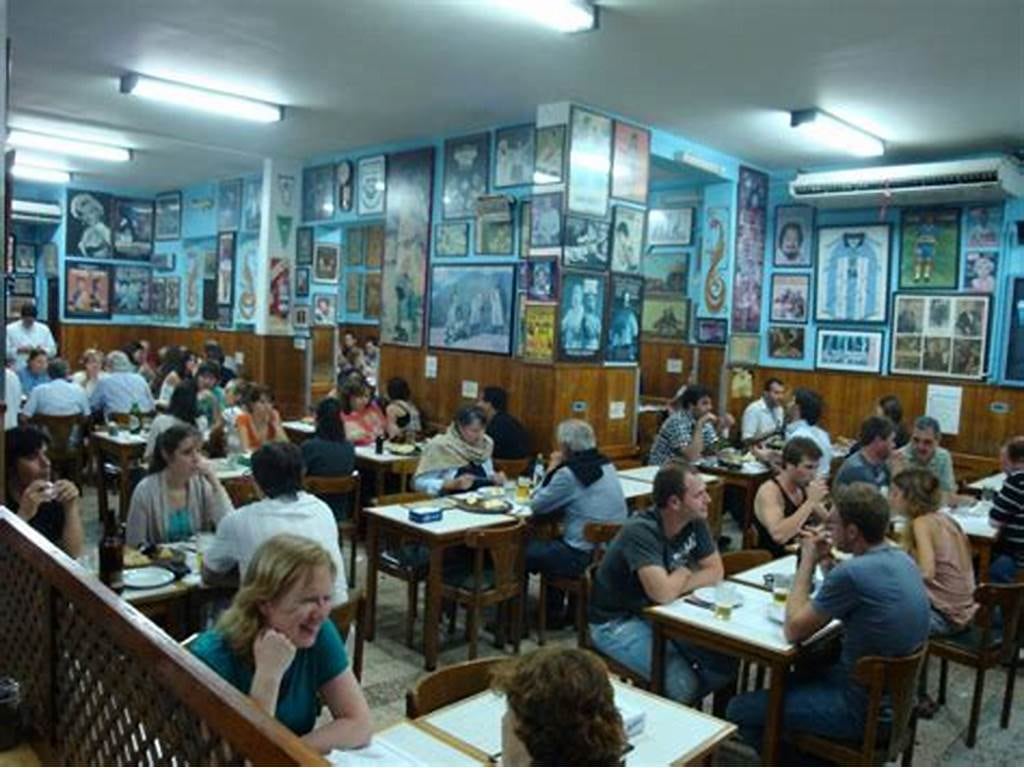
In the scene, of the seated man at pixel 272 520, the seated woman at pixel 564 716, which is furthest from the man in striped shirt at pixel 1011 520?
the seated woman at pixel 564 716

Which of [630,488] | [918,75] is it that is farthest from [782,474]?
[918,75]

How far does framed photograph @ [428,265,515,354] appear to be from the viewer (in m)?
7.89

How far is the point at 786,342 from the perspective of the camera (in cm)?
955

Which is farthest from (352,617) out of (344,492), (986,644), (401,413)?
(401,413)

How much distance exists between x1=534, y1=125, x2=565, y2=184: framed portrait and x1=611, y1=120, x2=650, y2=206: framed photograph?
0.62 metres

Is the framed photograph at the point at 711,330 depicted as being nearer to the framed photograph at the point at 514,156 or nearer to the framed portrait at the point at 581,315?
the framed portrait at the point at 581,315

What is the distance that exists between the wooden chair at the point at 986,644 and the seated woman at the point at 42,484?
4238 millimetres

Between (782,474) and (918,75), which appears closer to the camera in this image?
(782,474)

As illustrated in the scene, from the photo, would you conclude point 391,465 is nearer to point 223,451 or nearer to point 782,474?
point 223,451

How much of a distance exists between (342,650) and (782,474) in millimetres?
3440

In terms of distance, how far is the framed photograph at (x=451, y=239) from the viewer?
8.23m

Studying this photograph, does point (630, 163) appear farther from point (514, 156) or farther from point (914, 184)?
point (914, 184)

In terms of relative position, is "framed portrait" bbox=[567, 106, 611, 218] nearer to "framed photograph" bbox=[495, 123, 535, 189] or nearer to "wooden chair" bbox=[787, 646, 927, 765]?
"framed photograph" bbox=[495, 123, 535, 189]

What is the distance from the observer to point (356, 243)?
44.0 ft
